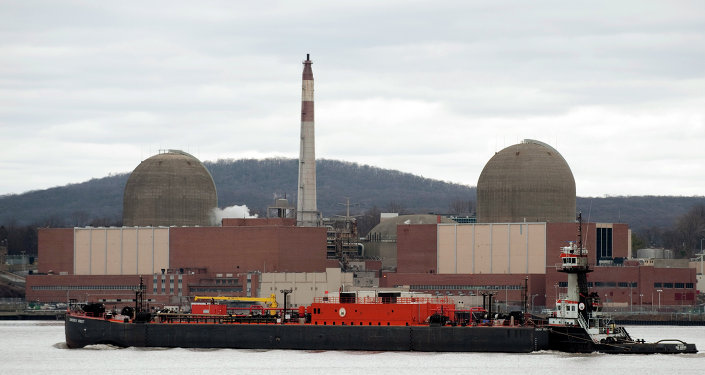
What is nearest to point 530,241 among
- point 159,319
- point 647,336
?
point 647,336

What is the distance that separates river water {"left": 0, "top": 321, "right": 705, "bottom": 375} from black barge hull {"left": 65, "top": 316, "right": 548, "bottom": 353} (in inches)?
25.0

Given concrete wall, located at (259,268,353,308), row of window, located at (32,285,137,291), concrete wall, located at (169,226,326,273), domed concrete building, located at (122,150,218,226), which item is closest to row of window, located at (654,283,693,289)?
concrete wall, located at (259,268,353,308)

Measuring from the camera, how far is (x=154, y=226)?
156375mm

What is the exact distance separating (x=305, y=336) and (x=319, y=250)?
64045mm

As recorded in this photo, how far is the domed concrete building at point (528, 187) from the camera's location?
142125 mm

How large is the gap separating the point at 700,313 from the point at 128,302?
59246mm

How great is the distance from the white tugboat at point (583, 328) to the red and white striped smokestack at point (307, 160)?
72945 mm

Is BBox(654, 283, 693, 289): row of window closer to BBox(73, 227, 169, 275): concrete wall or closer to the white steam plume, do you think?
the white steam plume

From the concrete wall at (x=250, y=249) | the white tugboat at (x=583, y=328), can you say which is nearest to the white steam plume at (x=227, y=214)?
the concrete wall at (x=250, y=249)

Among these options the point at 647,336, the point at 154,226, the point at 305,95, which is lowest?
the point at 647,336

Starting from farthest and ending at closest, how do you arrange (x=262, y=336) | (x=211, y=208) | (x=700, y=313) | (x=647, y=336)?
(x=211, y=208) < (x=700, y=313) < (x=647, y=336) < (x=262, y=336)

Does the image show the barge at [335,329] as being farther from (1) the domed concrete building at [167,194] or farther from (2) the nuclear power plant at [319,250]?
(1) the domed concrete building at [167,194]

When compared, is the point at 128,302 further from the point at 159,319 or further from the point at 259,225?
the point at 159,319

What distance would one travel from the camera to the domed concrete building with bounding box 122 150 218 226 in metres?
157
